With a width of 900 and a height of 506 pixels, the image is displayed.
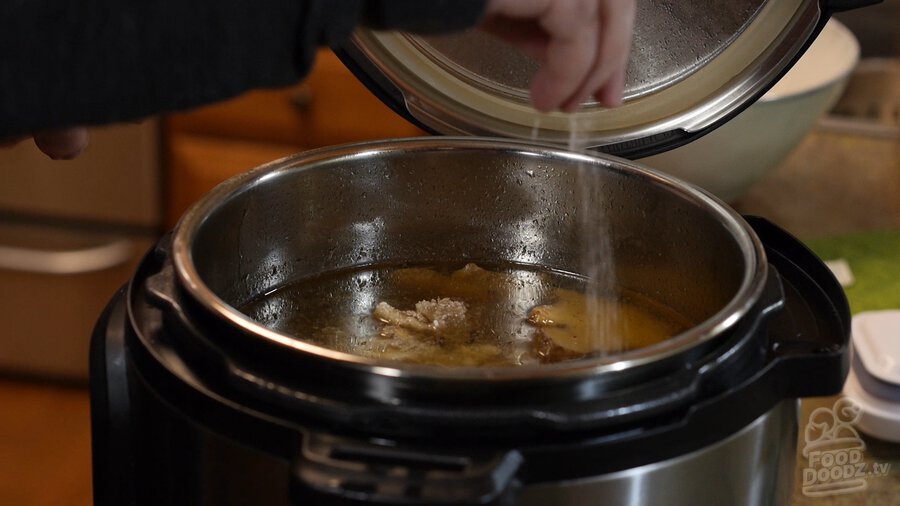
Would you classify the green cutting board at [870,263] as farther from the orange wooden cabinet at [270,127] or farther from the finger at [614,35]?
the orange wooden cabinet at [270,127]

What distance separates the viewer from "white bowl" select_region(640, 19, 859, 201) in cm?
115

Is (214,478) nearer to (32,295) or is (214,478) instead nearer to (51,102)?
(51,102)

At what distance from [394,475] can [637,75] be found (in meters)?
0.49

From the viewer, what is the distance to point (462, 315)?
2.73 feet

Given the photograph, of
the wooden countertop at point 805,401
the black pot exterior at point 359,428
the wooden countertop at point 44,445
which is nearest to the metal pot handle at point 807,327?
the black pot exterior at point 359,428

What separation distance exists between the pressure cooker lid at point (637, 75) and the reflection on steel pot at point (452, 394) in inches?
3.4

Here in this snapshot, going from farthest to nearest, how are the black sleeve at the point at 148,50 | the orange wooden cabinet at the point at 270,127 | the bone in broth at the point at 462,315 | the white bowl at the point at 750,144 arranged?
the orange wooden cabinet at the point at 270,127 → the white bowl at the point at 750,144 → the bone in broth at the point at 462,315 → the black sleeve at the point at 148,50

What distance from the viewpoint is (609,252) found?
0.88 m

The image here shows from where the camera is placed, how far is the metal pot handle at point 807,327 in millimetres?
619

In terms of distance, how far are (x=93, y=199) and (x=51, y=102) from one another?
158 centimetres

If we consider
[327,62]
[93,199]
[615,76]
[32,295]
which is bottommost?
[32,295]

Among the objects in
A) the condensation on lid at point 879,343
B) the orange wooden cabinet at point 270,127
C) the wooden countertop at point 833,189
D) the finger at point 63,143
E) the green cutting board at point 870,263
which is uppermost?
the finger at point 63,143

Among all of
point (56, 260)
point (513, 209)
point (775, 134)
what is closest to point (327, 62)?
point (56, 260)

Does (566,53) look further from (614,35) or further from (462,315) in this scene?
(462,315)
